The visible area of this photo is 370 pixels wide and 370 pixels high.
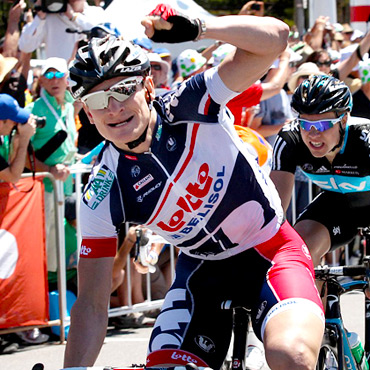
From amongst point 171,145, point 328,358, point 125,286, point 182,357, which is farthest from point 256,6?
point 182,357

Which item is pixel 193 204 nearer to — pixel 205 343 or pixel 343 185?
pixel 205 343

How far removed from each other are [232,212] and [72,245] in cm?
401

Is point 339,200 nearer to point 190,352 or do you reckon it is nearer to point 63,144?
point 190,352

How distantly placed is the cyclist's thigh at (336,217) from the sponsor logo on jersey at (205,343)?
5.80 feet

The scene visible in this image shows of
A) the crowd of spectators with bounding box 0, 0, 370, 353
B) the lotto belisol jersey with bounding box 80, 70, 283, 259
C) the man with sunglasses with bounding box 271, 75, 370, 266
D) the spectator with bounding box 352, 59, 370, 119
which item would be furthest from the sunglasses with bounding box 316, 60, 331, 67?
the lotto belisol jersey with bounding box 80, 70, 283, 259

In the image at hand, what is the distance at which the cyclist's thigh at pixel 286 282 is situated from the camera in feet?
11.3

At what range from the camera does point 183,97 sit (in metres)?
3.57

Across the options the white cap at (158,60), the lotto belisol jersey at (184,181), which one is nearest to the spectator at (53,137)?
the white cap at (158,60)

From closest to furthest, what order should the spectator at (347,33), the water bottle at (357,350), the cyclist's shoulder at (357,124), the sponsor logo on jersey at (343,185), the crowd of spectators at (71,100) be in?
the water bottle at (357,350), the cyclist's shoulder at (357,124), the sponsor logo on jersey at (343,185), the crowd of spectators at (71,100), the spectator at (347,33)

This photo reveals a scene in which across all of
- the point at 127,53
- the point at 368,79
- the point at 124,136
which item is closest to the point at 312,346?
the point at 124,136

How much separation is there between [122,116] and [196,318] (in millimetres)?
1012

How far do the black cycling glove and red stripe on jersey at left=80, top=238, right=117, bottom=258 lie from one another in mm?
944

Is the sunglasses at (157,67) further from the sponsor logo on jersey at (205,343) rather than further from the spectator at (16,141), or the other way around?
the sponsor logo on jersey at (205,343)

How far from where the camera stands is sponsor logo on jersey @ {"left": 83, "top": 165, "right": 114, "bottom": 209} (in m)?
3.57
